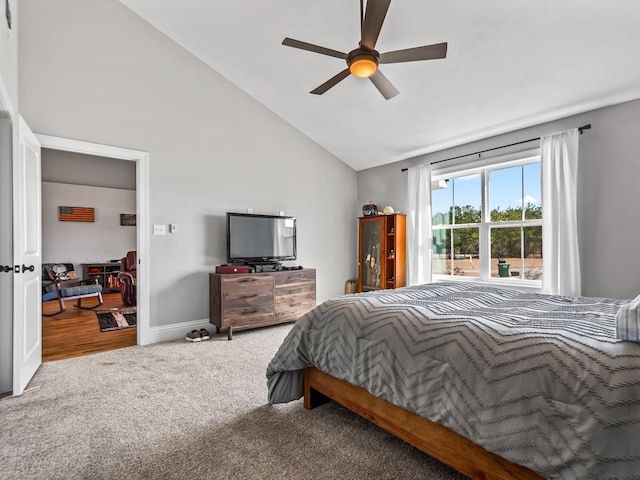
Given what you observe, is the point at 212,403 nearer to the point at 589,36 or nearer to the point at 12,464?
the point at 12,464

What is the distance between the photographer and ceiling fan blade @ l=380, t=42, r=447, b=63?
87.7 inches

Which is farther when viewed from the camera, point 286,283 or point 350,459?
point 286,283

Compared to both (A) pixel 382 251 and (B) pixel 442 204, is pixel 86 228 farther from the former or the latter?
(B) pixel 442 204

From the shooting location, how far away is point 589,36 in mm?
2598

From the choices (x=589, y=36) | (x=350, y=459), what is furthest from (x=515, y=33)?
(x=350, y=459)

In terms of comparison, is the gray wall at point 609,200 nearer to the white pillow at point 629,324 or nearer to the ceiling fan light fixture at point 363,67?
the ceiling fan light fixture at point 363,67

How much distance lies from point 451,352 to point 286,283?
9.99ft

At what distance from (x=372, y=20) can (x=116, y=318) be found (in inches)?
195

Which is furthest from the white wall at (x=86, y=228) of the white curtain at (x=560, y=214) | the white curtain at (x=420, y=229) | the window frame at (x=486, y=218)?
the white curtain at (x=560, y=214)

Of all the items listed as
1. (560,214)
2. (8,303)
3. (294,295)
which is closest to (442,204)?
(560,214)

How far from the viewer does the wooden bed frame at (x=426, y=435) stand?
1.22 metres

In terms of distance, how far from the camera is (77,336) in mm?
3906

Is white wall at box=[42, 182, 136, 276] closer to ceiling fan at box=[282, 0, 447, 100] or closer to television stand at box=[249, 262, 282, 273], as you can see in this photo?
television stand at box=[249, 262, 282, 273]

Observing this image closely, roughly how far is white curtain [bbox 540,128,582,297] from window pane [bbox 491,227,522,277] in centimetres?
45
